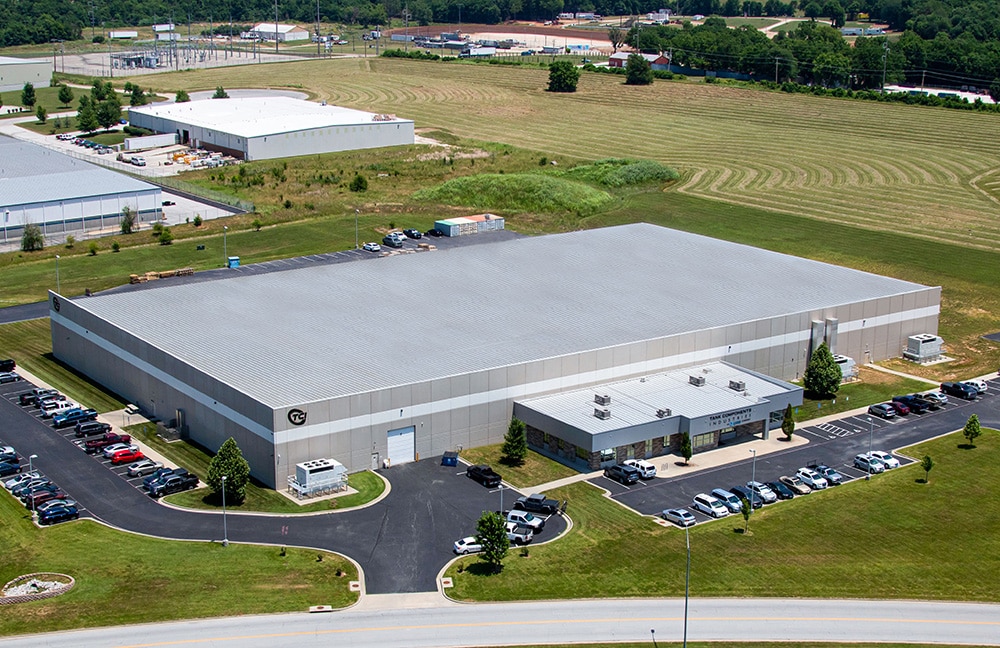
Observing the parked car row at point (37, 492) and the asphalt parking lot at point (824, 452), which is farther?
the asphalt parking lot at point (824, 452)

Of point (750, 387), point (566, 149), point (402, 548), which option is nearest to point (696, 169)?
point (566, 149)

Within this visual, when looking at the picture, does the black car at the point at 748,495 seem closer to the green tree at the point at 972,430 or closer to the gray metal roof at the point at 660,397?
the gray metal roof at the point at 660,397

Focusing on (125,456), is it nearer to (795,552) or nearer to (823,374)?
(795,552)

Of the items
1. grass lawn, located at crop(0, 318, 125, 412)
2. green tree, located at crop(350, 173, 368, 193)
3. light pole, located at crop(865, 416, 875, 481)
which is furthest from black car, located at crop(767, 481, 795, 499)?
green tree, located at crop(350, 173, 368, 193)

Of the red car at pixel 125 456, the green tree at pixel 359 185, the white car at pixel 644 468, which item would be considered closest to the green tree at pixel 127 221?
the green tree at pixel 359 185

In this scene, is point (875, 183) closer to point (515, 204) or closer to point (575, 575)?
point (515, 204)

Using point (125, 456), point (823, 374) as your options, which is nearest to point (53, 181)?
point (125, 456)
